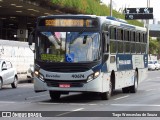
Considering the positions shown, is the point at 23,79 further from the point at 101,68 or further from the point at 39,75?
the point at 101,68

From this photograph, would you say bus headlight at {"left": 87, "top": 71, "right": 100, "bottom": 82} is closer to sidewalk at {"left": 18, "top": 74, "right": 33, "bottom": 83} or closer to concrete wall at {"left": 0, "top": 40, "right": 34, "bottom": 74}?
concrete wall at {"left": 0, "top": 40, "right": 34, "bottom": 74}

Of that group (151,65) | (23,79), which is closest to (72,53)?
(23,79)

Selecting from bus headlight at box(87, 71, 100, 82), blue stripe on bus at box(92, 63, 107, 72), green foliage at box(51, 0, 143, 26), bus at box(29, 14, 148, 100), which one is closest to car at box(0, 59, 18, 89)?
bus at box(29, 14, 148, 100)

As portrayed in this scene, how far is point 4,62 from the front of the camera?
2823cm

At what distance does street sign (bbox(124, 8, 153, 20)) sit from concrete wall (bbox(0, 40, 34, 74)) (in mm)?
32093

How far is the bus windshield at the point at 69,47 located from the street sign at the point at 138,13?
51.3 metres

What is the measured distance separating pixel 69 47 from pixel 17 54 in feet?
62.2

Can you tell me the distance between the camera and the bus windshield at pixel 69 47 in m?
18.4

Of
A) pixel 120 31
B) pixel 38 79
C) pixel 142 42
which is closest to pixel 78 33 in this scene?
pixel 38 79

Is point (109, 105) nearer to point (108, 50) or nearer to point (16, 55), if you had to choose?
point (108, 50)

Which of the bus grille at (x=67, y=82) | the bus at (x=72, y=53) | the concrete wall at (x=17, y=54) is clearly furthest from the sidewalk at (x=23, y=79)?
the bus grille at (x=67, y=82)

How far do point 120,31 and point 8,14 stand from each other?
31079 mm

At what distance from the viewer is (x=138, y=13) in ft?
229

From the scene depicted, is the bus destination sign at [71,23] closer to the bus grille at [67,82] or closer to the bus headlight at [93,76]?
the bus headlight at [93,76]
